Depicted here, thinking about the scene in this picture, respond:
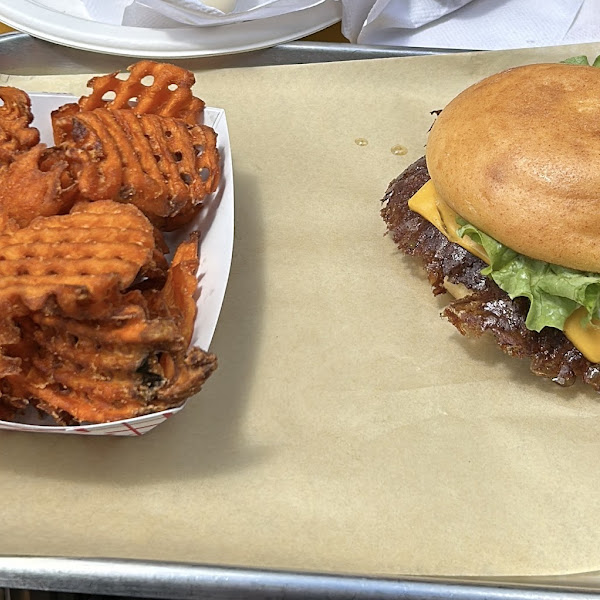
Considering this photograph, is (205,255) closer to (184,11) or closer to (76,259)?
(76,259)

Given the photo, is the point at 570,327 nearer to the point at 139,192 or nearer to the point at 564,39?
the point at 139,192

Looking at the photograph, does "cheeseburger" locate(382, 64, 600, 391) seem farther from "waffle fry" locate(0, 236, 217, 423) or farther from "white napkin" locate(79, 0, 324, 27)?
"white napkin" locate(79, 0, 324, 27)

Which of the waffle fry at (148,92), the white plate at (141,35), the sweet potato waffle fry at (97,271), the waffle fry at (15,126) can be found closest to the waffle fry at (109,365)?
the sweet potato waffle fry at (97,271)

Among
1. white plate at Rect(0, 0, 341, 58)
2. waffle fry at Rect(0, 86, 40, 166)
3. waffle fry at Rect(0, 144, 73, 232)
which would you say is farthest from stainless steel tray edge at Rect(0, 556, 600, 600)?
white plate at Rect(0, 0, 341, 58)

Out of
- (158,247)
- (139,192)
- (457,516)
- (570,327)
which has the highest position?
(139,192)

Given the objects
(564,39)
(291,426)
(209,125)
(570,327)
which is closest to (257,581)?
(291,426)
